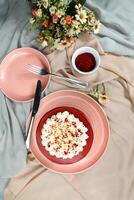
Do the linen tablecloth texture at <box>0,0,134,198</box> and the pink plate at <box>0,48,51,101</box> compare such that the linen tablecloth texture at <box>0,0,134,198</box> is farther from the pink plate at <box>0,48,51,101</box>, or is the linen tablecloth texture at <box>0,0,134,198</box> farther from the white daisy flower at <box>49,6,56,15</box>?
the white daisy flower at <box>49,6,56,15</box>

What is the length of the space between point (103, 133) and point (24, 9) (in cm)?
42

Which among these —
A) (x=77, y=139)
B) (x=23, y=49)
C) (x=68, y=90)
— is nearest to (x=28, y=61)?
(x=23, y=49)

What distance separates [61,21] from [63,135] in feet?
0.96

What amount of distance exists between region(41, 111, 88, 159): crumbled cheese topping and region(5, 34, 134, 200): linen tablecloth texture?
2.2 inches

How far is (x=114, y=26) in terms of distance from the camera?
1058 millimetres


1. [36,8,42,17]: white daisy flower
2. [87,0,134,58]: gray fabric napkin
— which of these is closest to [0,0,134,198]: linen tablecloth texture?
[87,0,134,58]: gray fabric napkin

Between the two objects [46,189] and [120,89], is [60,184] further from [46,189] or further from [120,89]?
[120,89]

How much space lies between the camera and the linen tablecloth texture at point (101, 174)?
0.96 m

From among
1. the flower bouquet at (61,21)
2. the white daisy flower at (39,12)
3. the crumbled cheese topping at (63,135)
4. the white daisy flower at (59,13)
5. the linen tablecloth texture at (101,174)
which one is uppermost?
the white daisy flower at (39,12)

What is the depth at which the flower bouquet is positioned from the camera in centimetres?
91

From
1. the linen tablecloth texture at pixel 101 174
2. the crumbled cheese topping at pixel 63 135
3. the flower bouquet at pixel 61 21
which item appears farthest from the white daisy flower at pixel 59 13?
the crumbled cheese topping at pixel 63 135

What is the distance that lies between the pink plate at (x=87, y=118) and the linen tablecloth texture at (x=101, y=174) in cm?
2

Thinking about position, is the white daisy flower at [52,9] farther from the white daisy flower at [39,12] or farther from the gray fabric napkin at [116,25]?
the gray fabric napkin at [116,25]

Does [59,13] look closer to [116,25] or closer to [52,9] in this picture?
[52,9]
